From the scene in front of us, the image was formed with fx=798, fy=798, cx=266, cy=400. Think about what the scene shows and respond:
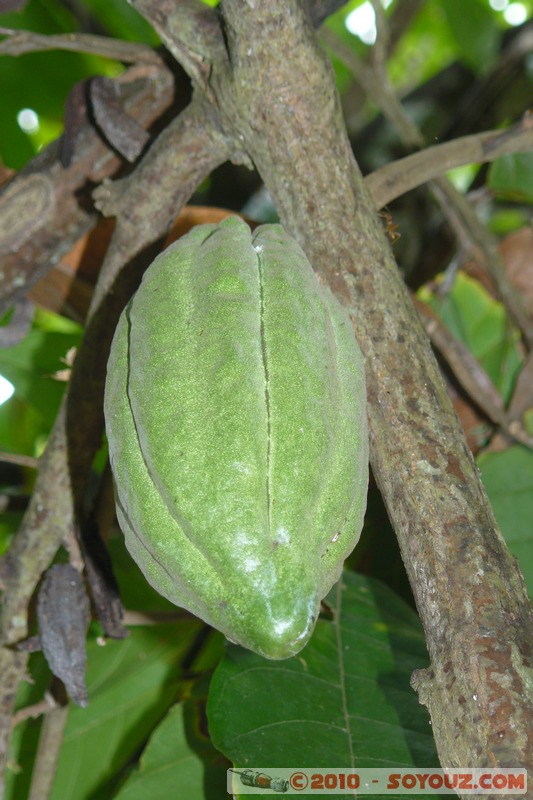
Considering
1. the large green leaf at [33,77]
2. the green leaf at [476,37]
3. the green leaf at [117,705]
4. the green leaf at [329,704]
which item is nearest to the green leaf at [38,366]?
the green leaf at [117,705]

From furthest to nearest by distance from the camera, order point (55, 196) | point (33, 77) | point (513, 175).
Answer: point (33, 77), point (513, 175), point (55, 196)

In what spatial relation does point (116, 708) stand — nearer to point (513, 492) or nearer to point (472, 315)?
point (513, 492)

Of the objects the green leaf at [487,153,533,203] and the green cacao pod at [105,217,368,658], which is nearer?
the green cacao pod at [105,217,368,658]

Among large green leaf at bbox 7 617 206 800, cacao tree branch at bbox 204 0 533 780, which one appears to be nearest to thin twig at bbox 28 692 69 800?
large green leaf at bbox 7 617 206 800

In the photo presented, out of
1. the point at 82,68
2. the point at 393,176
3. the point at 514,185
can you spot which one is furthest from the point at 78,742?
the point at 82,68

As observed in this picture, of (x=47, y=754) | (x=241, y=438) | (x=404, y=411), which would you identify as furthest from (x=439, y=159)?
(x=47, y=754)

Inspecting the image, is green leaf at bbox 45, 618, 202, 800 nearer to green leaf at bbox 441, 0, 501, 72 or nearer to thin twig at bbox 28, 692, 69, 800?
thin twig at bbox 28, 692, 69, 800
